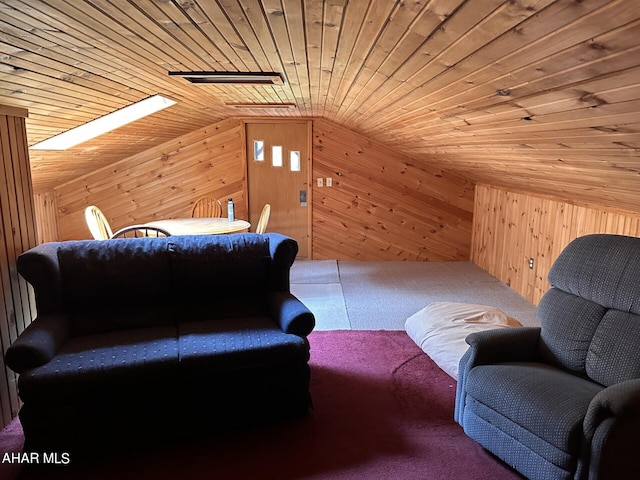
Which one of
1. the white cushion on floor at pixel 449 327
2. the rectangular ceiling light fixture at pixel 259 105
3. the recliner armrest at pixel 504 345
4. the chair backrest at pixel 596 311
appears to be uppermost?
the rectangular ceiling light fixture at pixel 259 105

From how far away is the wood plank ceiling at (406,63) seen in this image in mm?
1241

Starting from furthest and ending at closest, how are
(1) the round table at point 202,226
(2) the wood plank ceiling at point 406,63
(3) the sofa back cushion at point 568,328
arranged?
1. (1) the round table at point 202,226
2. (3) the sofa back cushion at point 568,328
3. (2) the wood plank ceiling at point 406,63

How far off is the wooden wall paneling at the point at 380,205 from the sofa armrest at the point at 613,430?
435cm

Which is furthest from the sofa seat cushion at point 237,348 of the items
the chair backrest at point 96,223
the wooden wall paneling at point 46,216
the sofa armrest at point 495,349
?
the wooden wall paneling at point 46,216

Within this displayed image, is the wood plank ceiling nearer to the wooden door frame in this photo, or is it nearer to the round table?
the round table

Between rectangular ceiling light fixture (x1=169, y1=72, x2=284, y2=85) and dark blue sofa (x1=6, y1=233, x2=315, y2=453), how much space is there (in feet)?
3.33

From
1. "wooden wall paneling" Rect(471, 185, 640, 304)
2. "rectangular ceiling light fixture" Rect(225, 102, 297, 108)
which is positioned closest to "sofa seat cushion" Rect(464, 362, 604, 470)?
"wooden wall paneling" Rect(471, 185, 640, 304)

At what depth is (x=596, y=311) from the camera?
2229 millimetres

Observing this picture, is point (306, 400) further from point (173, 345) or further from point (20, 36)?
point (20, 36)

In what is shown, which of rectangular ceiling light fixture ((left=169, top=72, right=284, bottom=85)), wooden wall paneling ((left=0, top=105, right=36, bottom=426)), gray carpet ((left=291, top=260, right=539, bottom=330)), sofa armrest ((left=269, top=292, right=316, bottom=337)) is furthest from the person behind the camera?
gray carpet ((left=291, top=260, right=539, bottom=330))

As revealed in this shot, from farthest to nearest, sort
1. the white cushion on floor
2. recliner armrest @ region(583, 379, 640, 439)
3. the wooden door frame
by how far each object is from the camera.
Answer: the wooden door frame
the white cushion on floor
recliner armrest @ region(583, 379, 640, 439)

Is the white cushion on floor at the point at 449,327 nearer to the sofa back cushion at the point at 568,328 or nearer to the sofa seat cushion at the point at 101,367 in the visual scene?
the sofa back cushion at the point at 568,328

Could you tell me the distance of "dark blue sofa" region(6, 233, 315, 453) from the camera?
6.90 ft

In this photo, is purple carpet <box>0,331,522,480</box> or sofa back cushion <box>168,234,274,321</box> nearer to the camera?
purple carpet <box>0,331,522,480</box>
